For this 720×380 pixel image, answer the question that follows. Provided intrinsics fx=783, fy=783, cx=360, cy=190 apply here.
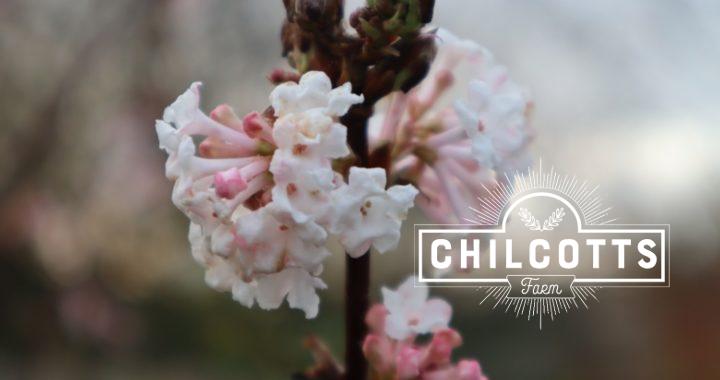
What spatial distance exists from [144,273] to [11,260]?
0.26 m

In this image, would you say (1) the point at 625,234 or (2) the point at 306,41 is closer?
(2) the point at 306,41

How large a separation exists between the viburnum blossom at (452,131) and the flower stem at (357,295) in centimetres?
3

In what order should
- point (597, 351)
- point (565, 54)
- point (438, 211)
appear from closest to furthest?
point (438, 211)
point (597, 351)
point (565, 54)

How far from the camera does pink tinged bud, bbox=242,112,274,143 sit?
34cm

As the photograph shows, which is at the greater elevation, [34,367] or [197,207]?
[197,207]

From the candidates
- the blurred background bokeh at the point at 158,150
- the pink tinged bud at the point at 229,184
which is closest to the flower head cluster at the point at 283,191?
the pink tinged bud at the point at 229,184

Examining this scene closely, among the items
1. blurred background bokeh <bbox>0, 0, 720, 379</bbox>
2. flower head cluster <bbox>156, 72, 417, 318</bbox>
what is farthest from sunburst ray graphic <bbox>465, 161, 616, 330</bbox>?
blurred background bokeh <bbox>0, 0, 720, 379</bbox>

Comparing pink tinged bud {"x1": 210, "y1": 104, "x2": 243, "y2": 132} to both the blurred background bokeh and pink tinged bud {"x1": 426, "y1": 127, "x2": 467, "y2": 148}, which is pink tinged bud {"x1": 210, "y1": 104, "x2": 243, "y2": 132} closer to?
pink tinged bud {"x1": 426, "y1": 127, "x2": 467, "y2": 148}

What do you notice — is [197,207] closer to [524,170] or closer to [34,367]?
[524,170]

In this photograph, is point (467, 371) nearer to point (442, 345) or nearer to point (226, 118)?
point (442, 345)

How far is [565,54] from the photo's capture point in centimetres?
109

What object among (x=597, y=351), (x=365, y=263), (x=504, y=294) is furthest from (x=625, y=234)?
(x=597, y=351)

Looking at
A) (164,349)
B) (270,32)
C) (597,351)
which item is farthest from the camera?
(164,349)

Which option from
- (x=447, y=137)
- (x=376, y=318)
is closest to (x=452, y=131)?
(x=447, y=137)
